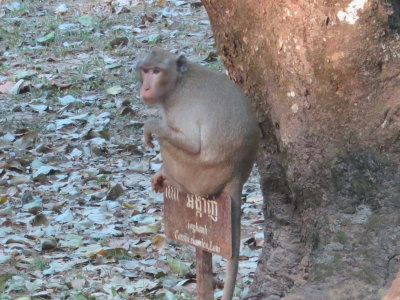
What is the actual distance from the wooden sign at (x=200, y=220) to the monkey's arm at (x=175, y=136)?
213 mm

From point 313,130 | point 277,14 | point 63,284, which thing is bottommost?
point 63,284

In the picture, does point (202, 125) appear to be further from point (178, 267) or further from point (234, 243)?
point (178, 267)

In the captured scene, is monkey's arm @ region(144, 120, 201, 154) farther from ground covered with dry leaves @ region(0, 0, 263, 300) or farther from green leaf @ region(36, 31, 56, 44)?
green leaf @ region(36, 31, 56, 44)

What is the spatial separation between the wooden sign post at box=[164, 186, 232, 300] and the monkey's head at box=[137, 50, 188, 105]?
400 mm

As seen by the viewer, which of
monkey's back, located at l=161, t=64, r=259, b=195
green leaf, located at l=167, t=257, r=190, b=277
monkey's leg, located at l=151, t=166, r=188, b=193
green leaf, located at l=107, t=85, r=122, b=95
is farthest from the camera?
green leaf, located at l=107, t=85, r=122, b=95

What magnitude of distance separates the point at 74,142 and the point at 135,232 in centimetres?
180

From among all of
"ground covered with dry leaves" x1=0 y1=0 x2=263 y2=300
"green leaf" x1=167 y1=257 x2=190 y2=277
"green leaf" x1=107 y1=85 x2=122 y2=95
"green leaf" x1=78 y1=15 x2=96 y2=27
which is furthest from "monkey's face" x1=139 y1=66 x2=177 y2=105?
"green leaf" x1=78 y1=15 x2=96 y2=27

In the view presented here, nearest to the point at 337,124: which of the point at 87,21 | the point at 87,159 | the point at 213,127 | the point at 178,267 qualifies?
the point at 213,127

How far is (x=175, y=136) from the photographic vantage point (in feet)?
10.8

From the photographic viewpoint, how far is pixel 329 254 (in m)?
3.45

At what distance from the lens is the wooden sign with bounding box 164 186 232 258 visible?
3240 mm

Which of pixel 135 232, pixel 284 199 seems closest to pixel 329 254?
pixel 284 199

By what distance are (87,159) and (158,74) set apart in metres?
3.28

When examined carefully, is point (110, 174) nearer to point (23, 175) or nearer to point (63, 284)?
point (23, 175)
